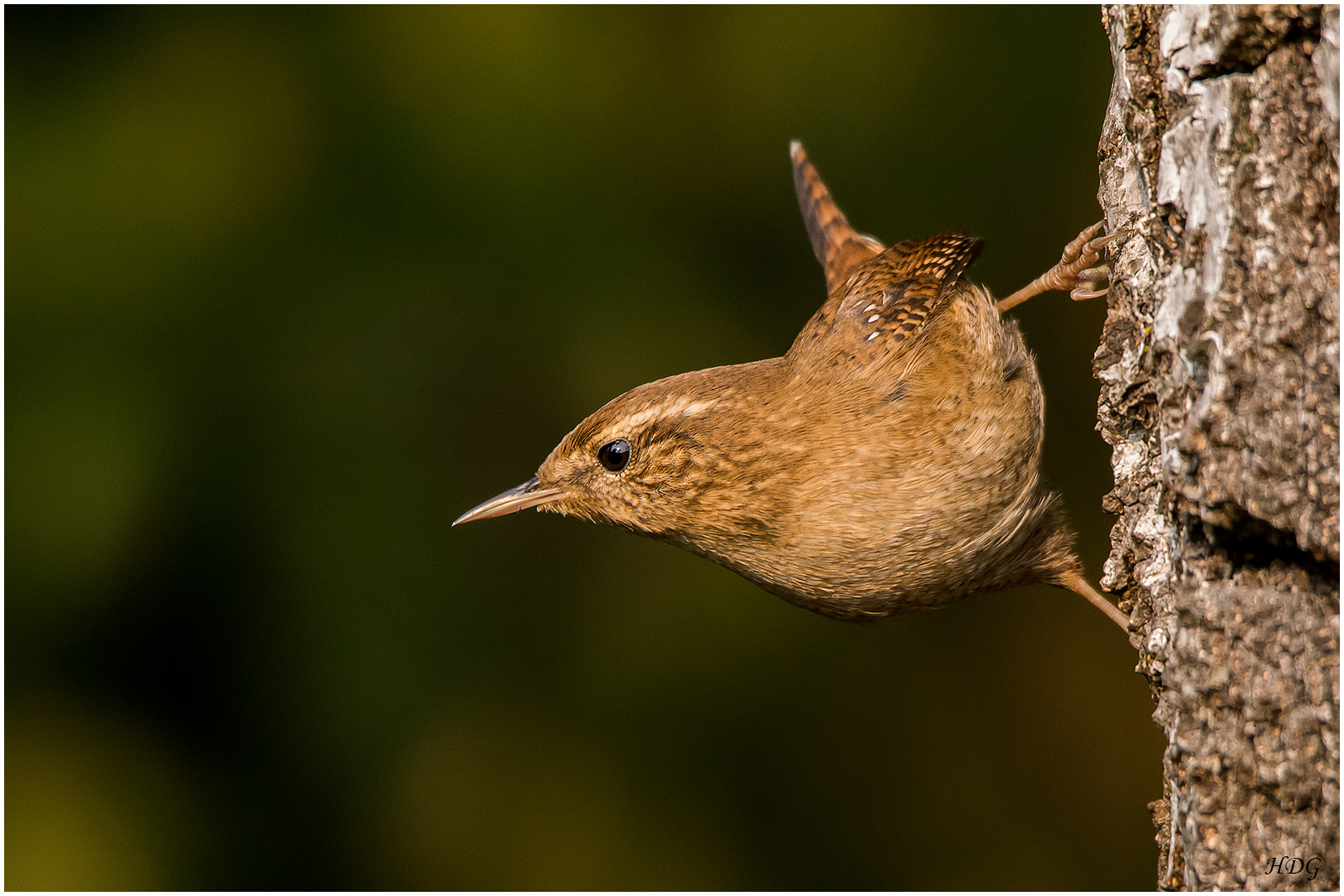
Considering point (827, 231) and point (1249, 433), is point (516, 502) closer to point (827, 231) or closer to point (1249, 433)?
point (827, 231)

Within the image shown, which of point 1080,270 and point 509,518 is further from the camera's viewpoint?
point 509,518

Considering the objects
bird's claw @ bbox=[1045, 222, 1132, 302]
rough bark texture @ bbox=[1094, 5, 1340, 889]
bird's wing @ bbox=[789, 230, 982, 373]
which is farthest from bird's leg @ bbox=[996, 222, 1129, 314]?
rough bark texture @ bbox=[1094, 5, 1340, 889]

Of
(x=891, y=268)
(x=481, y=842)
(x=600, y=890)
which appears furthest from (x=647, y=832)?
(x=891, y=268)

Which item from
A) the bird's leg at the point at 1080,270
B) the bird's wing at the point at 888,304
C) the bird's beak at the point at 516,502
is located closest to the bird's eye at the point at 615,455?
the bird's beak at the point at 516,502

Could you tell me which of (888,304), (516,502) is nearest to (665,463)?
(516,502)

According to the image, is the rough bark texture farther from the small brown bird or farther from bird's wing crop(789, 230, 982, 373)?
bird's wing crop(789, 230, 982, 373)

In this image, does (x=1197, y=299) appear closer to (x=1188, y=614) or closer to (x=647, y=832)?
(x=1188, y=614)

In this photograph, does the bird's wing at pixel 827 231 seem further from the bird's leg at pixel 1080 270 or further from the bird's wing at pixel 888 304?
the bird's leg at pixel 1080 270
